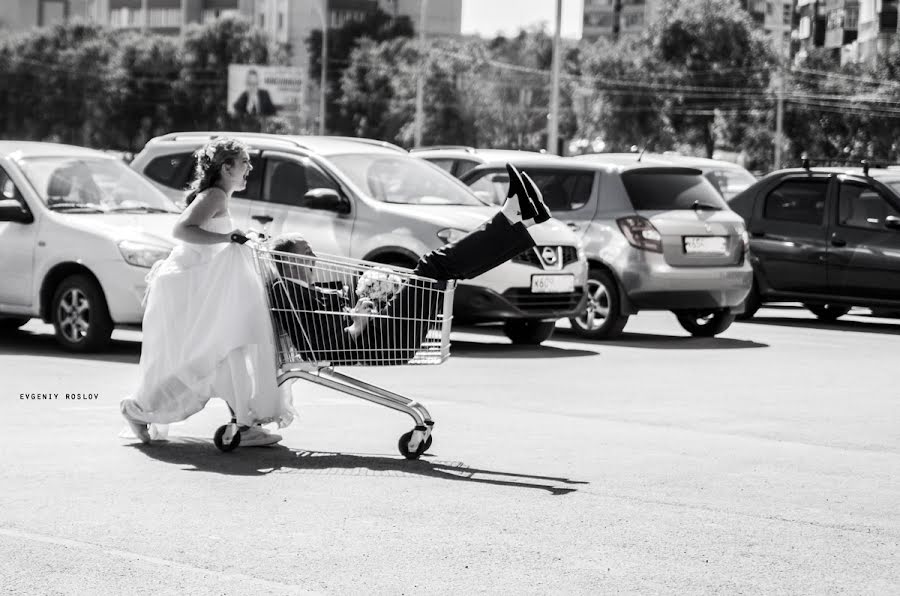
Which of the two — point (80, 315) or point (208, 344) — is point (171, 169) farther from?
point (208, 344)

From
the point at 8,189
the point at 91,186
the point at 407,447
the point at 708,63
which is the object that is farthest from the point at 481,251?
the point at 708,63

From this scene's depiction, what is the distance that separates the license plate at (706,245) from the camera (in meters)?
15.1

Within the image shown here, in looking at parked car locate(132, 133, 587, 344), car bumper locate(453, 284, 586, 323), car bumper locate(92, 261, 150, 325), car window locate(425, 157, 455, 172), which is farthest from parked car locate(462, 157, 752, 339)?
car bumper locate(92, 261, 150, 325)

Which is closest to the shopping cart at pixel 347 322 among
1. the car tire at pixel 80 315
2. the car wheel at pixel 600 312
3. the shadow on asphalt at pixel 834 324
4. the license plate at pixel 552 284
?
the car tire at pixel 80 315

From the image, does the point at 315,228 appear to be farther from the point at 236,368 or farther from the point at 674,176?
the point at 236,368

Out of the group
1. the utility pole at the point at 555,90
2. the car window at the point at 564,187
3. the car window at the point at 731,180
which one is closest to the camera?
the car window at the point at 564,187

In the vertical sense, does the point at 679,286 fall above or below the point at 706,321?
above

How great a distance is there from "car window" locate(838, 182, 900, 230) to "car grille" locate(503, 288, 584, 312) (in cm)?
419

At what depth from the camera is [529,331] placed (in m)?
14.6

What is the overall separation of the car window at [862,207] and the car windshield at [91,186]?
706cm

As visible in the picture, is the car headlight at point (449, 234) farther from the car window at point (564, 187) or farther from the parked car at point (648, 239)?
the car window at point (564, 187)

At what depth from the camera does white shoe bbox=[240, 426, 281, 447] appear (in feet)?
27.0

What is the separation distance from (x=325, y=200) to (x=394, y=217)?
1.91 feet

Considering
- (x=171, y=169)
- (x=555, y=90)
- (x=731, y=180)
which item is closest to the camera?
(x=171, y=169)
